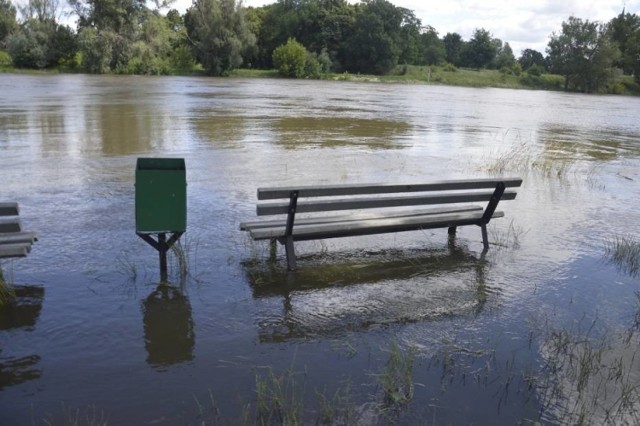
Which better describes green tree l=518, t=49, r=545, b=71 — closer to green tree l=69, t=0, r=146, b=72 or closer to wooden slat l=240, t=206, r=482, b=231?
green tree l=69, t=0, r=146, b=72

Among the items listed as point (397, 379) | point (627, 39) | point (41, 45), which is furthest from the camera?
point (627, 39)

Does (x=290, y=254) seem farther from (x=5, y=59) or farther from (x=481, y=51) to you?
(x=481, y=51)

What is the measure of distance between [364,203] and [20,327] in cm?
342

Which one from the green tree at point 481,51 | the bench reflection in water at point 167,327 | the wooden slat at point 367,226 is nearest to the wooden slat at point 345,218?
the wooden slat at point 367,226

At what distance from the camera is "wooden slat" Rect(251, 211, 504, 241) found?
20.4 feet

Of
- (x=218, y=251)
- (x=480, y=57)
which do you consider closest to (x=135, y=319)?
(x=218, y=251)

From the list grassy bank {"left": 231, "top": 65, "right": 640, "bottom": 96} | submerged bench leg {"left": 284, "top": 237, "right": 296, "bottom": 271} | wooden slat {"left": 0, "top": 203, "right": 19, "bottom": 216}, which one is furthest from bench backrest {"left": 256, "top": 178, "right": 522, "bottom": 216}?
grassy bank {"left": 231, "top": 65, "right": 640, "bottom": 96}

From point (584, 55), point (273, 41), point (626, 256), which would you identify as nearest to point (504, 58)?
point (584, 55)

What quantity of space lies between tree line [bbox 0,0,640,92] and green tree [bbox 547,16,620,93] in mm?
154

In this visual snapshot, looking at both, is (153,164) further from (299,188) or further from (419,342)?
(419,342)

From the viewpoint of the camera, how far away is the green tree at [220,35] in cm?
7456

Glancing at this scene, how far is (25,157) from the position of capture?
1248 centimetres

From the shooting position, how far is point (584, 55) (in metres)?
94.8

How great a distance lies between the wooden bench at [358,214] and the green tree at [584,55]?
9434cm
